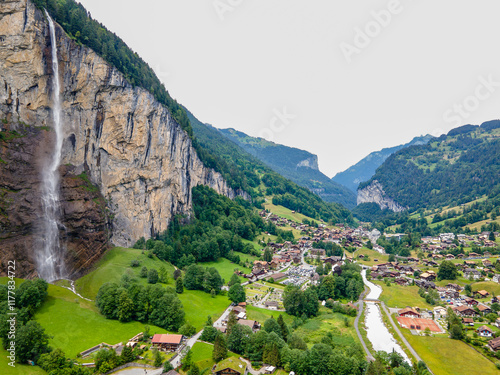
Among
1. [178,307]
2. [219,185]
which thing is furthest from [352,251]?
[178,307]

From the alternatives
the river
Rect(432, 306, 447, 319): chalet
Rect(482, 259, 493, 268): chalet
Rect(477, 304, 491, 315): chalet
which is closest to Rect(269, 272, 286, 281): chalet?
the river

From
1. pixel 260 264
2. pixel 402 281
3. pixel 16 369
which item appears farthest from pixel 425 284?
pixel 16 369

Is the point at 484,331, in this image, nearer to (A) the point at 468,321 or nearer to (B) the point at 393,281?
(A) the point at 468,321

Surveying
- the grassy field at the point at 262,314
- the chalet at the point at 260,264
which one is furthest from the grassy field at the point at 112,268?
the chalet at the point at 260,264

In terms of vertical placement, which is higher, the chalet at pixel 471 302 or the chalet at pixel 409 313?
the chalet at pixel 471 302

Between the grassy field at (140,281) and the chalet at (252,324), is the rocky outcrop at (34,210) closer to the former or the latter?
the grassy field at (140,281)

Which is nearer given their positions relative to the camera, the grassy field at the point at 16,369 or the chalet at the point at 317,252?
the grassy field at the point at 16,369

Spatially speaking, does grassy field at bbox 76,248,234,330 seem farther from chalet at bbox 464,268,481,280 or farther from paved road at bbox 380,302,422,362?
chalet at bbox 464,268,481,280
